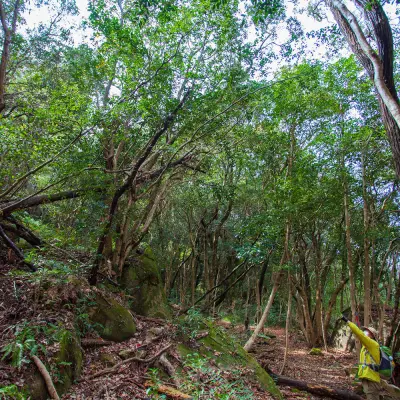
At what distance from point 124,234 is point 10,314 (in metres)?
4.83

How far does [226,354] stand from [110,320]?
10.9ft

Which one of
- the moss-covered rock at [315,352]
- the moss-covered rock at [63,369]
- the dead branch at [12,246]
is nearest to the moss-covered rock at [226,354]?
the moss-covered rock at [63,369]

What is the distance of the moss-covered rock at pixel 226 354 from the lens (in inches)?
280

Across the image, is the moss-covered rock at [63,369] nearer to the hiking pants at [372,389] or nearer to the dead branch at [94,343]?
the dead branch at [94,343]

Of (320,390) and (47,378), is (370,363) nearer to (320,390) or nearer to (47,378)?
(320,390)

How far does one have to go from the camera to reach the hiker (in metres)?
6.02

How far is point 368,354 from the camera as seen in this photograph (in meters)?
6.36

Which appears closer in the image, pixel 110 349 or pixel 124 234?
pixel 110 349

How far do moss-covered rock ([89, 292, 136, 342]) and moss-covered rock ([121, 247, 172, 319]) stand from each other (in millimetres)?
2443

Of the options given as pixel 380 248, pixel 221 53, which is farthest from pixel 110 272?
pixel 380 248

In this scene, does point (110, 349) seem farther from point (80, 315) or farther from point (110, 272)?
point (110, 272)

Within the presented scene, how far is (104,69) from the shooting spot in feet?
28.4

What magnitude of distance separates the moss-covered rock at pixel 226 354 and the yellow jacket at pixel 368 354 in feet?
6.85

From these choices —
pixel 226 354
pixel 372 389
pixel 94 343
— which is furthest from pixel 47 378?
pixel 372 389
